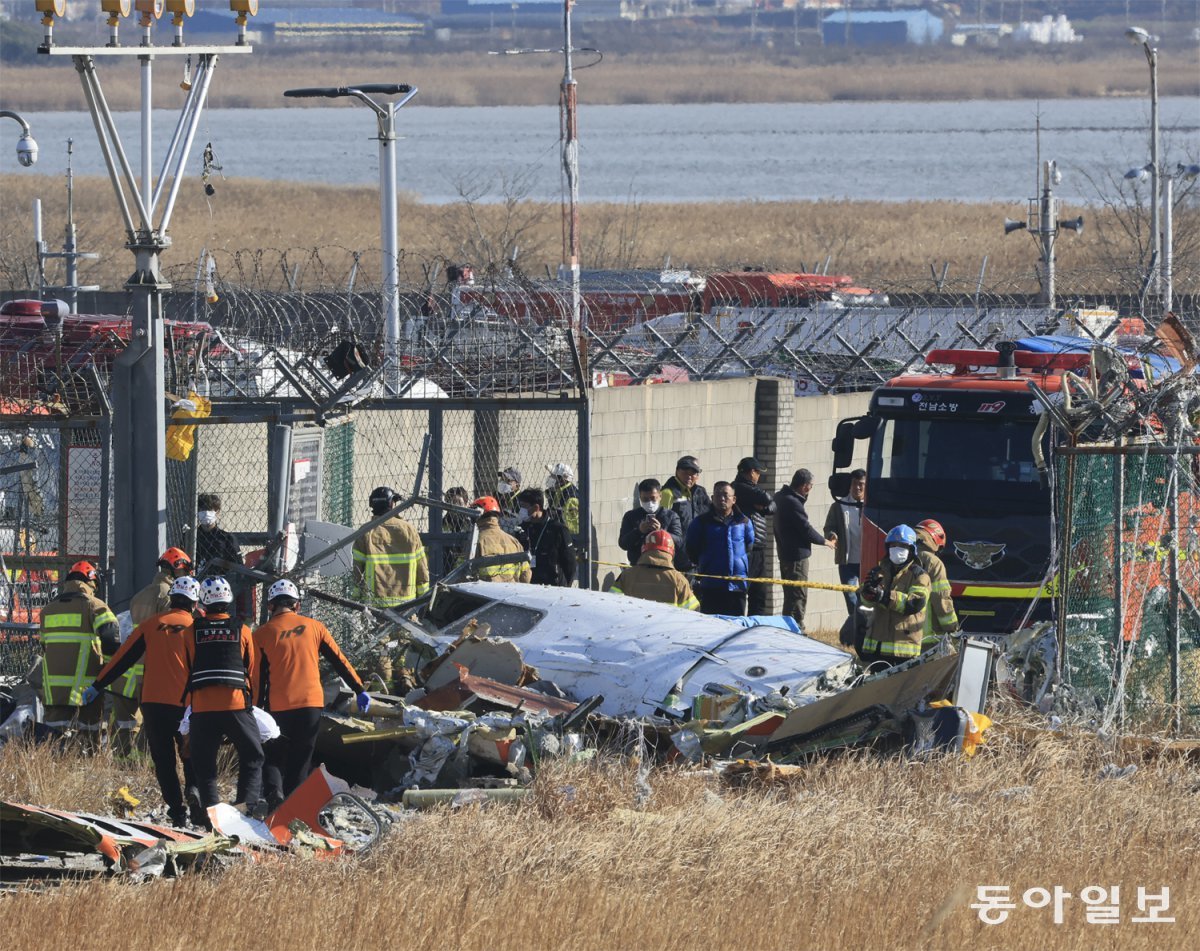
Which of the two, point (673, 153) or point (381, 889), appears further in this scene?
point (673, 153)

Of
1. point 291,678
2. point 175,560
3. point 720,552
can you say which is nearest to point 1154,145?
point 720,552

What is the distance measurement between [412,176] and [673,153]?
30078mm

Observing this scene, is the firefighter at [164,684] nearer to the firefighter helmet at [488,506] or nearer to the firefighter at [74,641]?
the firefighter at [74,641]

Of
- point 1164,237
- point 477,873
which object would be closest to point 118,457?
point 477,873

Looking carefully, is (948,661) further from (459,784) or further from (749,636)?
(459,784)

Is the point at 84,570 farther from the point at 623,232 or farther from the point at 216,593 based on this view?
the point at 623,232

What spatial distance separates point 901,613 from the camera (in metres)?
13.1

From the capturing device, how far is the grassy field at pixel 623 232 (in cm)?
6219

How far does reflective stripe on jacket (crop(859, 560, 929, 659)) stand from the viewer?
13055 mm

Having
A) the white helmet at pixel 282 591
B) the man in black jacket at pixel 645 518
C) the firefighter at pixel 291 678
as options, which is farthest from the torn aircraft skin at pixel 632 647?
the man in black jacket at pixel 645 518

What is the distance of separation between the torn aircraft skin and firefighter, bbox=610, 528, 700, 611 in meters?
1.21

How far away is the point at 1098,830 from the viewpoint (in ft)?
34.4

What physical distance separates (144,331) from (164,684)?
2.74 metres

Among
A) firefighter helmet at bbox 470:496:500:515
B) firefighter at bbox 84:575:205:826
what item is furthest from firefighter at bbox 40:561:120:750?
firefighter helmet at bbox 470:496:500:515
